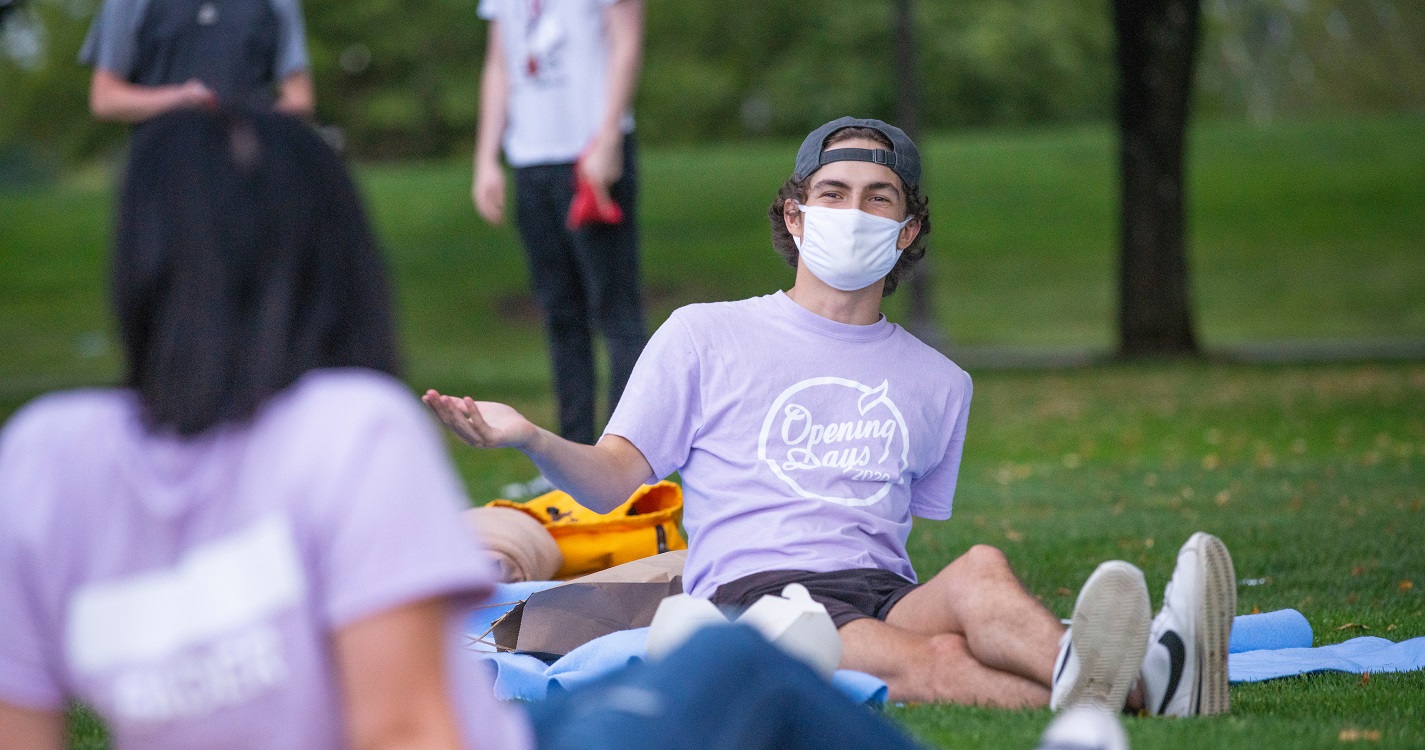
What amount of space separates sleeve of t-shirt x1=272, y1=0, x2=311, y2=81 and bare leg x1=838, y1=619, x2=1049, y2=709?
3.38 metres

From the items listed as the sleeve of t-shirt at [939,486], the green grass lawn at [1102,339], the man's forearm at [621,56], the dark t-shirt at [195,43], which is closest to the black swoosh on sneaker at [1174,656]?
the green grass lawn at [1102,339]

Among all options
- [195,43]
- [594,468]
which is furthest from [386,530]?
[195,43]

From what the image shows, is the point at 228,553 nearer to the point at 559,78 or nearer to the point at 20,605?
the point at 20,605

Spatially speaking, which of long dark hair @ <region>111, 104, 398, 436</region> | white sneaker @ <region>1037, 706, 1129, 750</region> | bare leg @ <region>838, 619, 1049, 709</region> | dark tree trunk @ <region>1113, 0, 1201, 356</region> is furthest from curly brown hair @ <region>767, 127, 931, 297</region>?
dark tree trunk @ <region>1113, 0, 1201, 356</region>

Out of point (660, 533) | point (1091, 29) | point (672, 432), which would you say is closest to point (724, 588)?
point (672, 432)

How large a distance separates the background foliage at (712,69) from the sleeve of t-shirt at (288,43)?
30.3 m

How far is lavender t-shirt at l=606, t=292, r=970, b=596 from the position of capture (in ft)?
12.2

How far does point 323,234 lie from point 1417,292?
23895 millimetres

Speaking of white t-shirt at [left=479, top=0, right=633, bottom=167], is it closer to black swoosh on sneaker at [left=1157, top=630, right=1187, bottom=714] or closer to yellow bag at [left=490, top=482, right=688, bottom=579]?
yellow bag at [left=490, top=482, right=688, bottom=579]

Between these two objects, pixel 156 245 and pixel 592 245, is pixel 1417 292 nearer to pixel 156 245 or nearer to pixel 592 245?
pixel 592 245

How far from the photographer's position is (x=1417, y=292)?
23047 millimetres

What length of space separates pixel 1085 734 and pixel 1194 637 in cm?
116

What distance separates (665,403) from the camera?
382 centimetres

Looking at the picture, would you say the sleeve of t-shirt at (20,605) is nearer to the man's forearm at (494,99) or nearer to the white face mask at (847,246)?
the white face mask at (847,246)
